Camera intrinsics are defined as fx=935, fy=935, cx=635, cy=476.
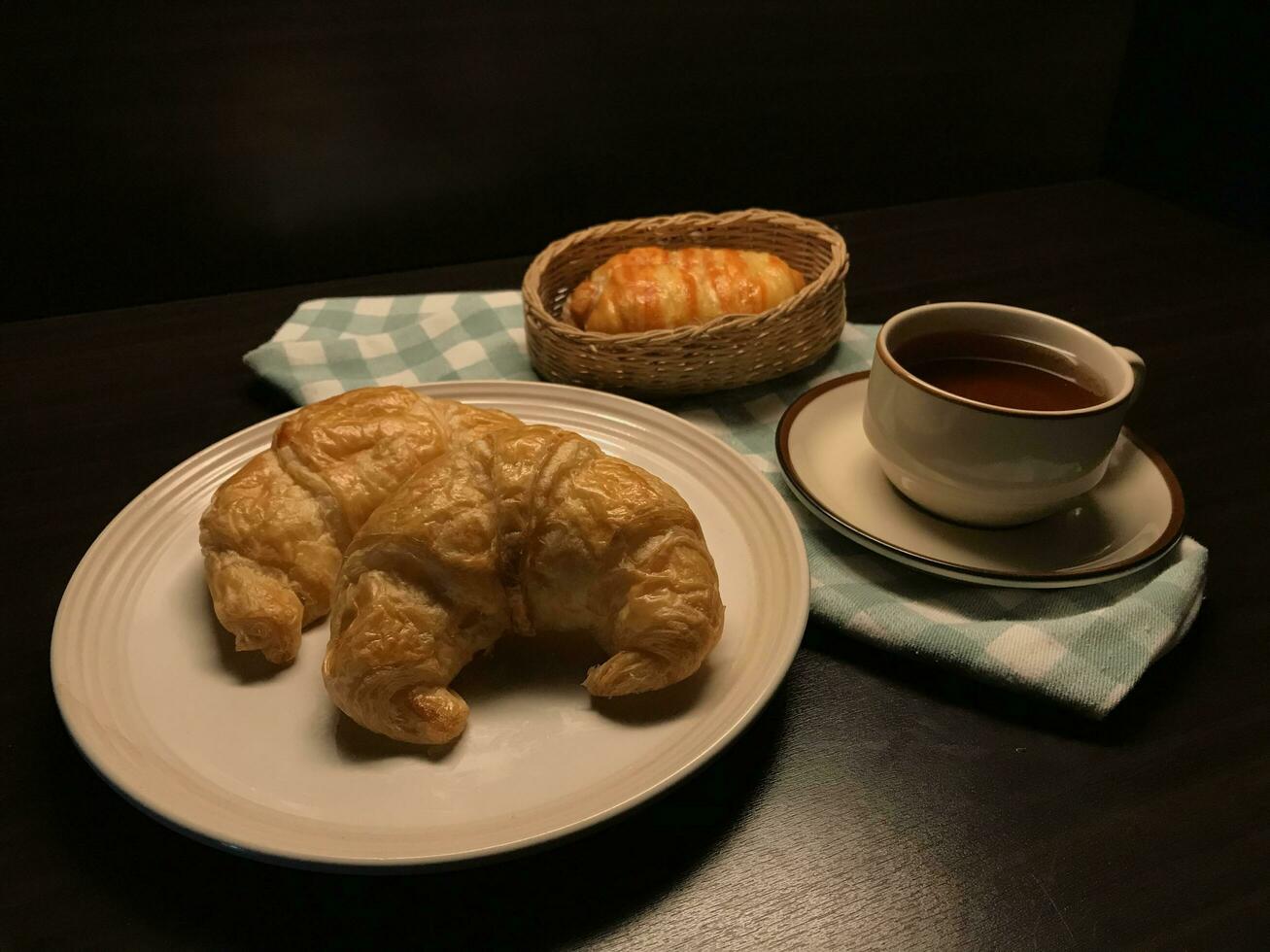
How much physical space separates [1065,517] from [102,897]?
3.52ft

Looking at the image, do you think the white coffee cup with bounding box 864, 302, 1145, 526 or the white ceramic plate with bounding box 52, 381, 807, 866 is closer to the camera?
the white ceramic plate with bounding box 52, 381, 807, 866

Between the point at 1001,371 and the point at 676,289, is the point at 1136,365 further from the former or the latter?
the point at 676,289

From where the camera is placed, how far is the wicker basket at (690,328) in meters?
1.38

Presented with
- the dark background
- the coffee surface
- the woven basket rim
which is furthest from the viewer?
the dark background

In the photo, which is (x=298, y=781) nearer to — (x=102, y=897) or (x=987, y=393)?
(x=102, y=897)

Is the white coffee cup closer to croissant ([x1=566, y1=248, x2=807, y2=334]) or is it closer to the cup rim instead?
the cup rim

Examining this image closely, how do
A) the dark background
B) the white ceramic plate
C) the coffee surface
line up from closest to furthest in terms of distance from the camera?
1. the white ceramic plate
2. the coffee surface
3. the dark background

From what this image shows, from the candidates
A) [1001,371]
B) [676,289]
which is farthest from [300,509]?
[1001,371]

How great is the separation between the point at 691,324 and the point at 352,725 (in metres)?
0.80

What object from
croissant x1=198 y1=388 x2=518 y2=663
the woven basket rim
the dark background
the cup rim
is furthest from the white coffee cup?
the dark background

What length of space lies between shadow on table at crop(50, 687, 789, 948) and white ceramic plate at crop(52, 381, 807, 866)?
41 mm

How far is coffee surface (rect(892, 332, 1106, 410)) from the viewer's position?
1096mm

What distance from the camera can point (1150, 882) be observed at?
79 centimetres

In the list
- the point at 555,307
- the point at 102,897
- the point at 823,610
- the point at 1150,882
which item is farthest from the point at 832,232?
the point at 102,897
